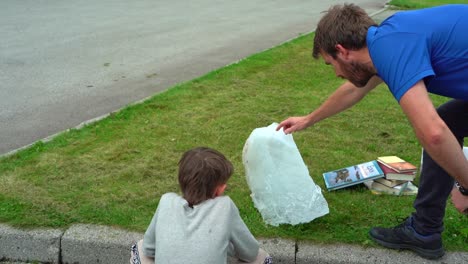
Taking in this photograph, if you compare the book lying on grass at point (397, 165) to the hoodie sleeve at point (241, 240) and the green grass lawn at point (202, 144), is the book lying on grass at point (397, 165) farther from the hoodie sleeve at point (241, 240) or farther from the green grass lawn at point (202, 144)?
the hoodie sleeve at point (241, 240)

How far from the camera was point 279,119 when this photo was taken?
5.43 m

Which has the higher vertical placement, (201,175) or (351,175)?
(201,175)

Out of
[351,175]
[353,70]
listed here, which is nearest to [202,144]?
[351,175]

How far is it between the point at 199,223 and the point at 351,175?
1773mm

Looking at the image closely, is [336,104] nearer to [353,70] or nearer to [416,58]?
[353,70]

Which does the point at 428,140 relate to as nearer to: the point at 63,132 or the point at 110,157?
the point at 110,157

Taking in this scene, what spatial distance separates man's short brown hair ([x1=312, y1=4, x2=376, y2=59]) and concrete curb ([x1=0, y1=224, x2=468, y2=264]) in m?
1.20

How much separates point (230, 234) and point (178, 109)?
129 inches

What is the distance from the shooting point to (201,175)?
8.21 feet

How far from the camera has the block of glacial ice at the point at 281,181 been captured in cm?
343

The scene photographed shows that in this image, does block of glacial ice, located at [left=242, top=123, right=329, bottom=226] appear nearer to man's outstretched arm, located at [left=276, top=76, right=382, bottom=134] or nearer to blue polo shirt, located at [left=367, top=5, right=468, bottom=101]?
man's outstretched arm, located at [left=276, top=76, right=382, bottom=134]

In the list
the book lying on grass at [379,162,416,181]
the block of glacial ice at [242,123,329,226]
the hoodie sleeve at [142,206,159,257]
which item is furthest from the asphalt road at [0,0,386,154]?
the book lying on grass at [379,162,416,181]

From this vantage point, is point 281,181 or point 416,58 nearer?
point 416,58

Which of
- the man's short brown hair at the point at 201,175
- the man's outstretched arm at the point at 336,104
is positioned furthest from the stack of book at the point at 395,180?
the man's short brown hair at the point at 201,175
